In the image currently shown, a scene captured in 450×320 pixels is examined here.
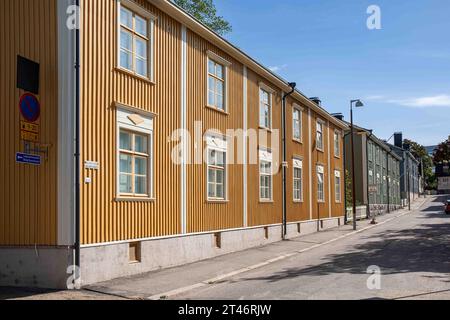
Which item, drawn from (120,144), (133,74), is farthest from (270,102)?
(120,144)

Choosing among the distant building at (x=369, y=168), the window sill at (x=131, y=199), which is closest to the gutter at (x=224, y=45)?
the window sill at (x=131, y=199)

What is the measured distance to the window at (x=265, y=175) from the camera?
70.8 ft

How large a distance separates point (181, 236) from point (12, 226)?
16.3 ft

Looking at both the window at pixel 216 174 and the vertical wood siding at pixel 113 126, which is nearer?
the vertical wood siding at pixel 113 126

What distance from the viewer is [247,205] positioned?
1992 cm

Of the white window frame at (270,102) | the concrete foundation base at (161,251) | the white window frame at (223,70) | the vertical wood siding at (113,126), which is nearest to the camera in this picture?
the concrete foundation base at (161,251)

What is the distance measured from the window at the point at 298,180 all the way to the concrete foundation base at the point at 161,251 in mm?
4280

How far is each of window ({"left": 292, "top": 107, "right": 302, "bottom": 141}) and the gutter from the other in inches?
26.1

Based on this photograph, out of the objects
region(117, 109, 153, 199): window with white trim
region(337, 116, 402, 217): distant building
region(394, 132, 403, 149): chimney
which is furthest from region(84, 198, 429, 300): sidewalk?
region(394, 132, 403, 149): chimney

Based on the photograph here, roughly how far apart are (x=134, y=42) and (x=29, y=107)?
3.57 m

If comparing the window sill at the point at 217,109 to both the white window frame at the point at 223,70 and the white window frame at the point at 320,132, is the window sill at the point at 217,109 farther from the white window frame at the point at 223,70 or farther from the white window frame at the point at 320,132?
the white window frame at the point at 320,132
